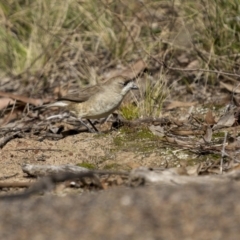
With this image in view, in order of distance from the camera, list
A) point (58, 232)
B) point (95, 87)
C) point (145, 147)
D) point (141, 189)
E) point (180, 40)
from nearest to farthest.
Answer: point (58, 232), point (141, 189), point (145, 147), point (95, 87), point (180, 40)

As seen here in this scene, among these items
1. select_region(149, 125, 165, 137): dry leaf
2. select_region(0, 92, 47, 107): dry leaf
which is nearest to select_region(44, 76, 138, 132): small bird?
select_region(0, 92, 47, 107): dry leaf

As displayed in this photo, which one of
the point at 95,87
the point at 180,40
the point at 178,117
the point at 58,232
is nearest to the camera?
the point at 58,232

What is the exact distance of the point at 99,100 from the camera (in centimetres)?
844

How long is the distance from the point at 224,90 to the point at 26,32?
3783 millimetres

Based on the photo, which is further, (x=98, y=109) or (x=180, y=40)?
(x=180, y=40)

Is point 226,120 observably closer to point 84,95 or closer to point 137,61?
point 84,95

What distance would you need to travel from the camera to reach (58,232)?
3.62m

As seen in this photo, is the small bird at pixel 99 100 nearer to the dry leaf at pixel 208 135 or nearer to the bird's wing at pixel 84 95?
the bird's wing at pixel 84 95

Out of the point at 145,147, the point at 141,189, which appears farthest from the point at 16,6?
the point at 141,189

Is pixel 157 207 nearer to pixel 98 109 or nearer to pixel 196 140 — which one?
pixel 196 140

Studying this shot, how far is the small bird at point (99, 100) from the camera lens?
827 centimetres

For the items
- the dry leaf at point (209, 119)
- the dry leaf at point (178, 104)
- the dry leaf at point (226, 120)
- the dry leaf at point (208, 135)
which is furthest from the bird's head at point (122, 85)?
the dry leaf at point (208, 135)

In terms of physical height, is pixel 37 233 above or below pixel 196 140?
above

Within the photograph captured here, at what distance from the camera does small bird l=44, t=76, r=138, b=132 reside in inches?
325
